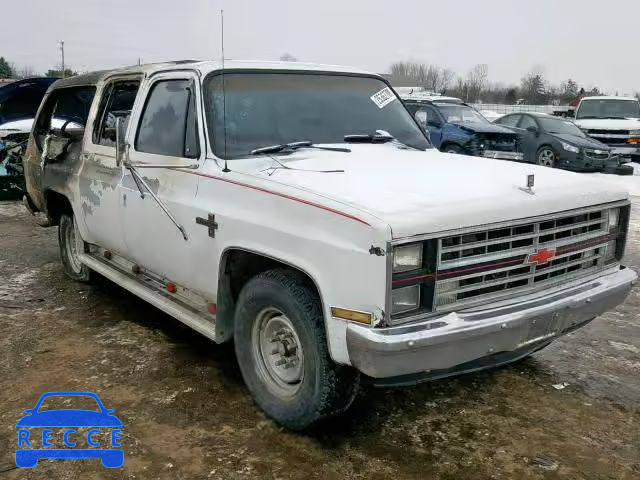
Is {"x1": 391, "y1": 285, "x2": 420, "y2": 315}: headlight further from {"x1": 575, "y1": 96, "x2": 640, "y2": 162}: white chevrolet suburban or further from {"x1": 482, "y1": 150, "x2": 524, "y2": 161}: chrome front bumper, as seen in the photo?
{"x1": 575, "y1": 96, "x2": 640, "y2": 162}: white chevrolet suburban

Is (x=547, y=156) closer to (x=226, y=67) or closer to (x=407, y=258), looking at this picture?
(x=226, y=67)

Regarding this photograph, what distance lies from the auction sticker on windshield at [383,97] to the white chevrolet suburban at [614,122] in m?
12.4

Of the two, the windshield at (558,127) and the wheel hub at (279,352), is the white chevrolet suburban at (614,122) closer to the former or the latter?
the windshield at (558,127)

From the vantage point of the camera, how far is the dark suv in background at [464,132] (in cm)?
1255

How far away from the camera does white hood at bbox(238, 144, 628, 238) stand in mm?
2820

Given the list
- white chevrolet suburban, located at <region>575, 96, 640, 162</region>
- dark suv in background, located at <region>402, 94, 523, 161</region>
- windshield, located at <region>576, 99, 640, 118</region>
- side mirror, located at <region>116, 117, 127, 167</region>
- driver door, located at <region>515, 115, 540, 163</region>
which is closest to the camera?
side mirror, located at <region>116, 117, 127, 167</region>

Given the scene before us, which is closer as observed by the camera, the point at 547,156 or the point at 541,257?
the point at 541,257

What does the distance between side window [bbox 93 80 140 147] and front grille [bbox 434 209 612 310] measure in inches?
118

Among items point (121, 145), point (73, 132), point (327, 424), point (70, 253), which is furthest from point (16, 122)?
point (327, 424)

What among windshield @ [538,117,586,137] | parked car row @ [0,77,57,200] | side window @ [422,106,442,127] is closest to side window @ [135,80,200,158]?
parked car row @ [0,77,57,200]

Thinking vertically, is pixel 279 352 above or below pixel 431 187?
below

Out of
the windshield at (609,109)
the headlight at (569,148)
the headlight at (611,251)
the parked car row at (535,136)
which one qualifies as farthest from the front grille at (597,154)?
the headlight at (611,251)

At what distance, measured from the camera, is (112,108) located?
5.19 meters

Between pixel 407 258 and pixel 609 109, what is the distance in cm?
1673
